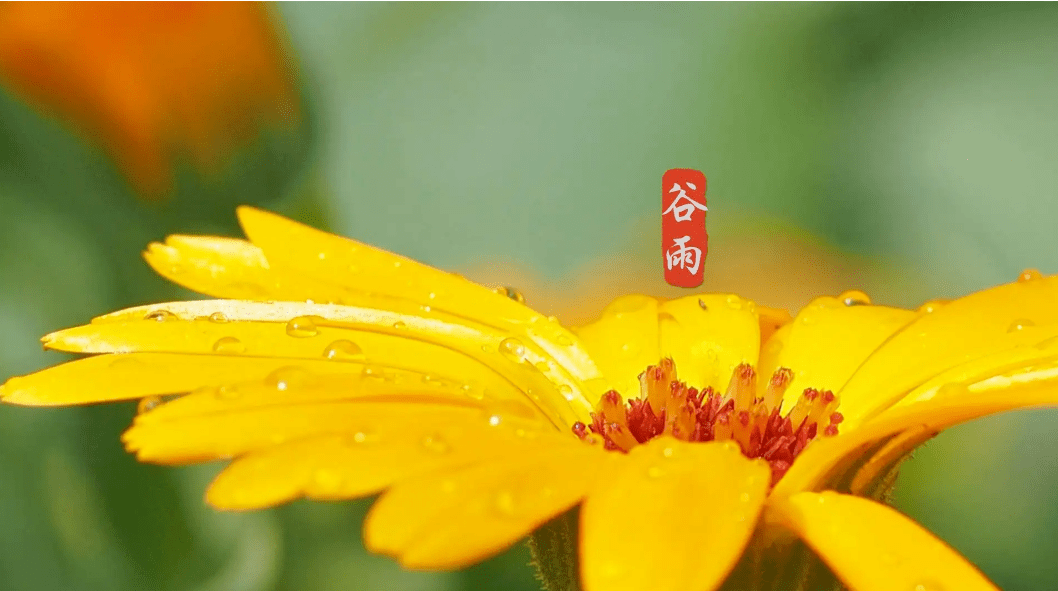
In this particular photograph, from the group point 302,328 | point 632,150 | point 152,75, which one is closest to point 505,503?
point 302,328

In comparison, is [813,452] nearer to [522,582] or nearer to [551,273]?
[522,582]

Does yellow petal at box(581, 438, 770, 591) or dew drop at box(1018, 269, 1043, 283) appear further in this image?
dew drop at box(1018, 269, 1043, 283)

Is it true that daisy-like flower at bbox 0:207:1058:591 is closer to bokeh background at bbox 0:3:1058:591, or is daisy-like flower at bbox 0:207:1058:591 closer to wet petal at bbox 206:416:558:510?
wet petal at bbox 206:416:558:510

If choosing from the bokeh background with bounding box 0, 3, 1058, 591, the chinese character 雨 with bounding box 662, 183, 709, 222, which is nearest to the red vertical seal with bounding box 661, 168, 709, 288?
the chinese character 雨 with bounding box 662, 183, 709, 222

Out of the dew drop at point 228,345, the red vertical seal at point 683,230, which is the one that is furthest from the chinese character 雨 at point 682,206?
the dew drop at point 228,345

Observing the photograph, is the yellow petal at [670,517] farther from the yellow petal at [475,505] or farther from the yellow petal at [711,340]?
the yellow petal at [711,340]

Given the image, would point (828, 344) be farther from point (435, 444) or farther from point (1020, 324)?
point (435, 444)
